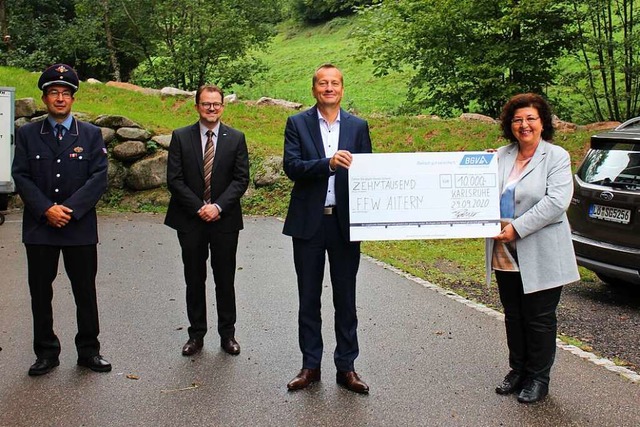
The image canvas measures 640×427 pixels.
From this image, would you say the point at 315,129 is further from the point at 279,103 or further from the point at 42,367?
the point at 279,103

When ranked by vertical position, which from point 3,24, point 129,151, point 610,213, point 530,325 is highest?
point 3,24

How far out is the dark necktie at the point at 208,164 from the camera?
5.57 meters

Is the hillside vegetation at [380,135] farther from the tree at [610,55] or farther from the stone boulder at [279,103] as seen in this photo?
the tree at [610,55]

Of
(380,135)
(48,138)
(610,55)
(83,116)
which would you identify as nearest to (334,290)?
(48,138)

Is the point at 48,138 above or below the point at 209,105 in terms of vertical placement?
below

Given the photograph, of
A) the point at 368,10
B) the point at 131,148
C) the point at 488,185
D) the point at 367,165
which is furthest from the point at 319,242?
the point at 368,10

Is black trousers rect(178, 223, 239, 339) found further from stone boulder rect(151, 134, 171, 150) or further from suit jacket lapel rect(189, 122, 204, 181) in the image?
stone boulder rect(151, 134, 171, 150)

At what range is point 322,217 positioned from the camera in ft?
15.7

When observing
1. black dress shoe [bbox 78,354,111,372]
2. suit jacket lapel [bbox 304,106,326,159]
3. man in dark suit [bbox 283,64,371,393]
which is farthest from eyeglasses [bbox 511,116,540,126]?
black dress shoe [bbox 78,354,111,372]

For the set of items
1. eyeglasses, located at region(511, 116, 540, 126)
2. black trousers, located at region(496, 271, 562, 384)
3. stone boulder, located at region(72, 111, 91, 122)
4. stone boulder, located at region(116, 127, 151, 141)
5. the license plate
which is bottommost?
black trousers, located at region(496, 271, 562, 384)

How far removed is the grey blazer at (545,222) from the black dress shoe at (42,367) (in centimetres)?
330

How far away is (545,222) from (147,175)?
10526 millimetres

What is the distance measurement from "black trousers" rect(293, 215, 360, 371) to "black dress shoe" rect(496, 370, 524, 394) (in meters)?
0.99

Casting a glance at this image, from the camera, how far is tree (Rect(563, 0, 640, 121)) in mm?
16375
